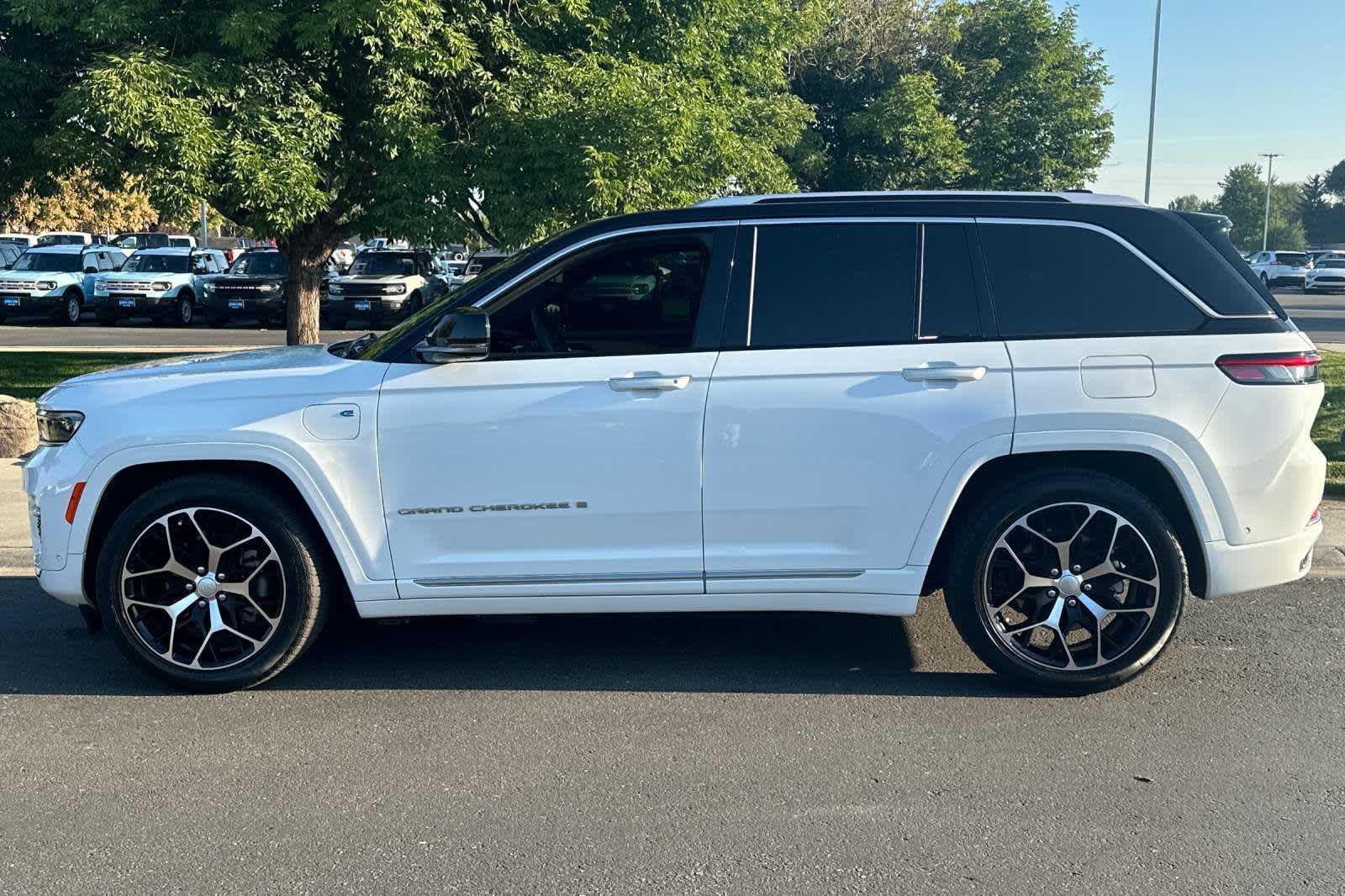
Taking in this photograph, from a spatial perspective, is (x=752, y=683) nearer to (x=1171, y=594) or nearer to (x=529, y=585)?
(x=529, y=585)

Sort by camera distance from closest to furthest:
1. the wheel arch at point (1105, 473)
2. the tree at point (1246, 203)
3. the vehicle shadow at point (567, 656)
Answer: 1. the wheel arch at point (1105, 473)
2. the vehicle shadow at point (567, 656)
3. the tree at point (1246, 203)

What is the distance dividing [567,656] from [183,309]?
2678 centimetres

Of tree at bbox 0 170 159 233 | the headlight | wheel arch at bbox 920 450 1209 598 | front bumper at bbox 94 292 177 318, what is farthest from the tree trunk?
tree at bbox 0 170 159 233

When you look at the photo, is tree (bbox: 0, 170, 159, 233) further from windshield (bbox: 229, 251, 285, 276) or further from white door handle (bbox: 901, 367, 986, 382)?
white door handle (bbox: 901, 367, 986, 382)

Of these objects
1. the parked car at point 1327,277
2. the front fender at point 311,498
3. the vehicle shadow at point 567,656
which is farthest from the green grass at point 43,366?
the parked car at point 1327,277

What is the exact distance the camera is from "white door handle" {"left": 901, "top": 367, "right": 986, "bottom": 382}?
5043 mm

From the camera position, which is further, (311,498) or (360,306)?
(360,306)

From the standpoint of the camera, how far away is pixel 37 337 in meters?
24.7

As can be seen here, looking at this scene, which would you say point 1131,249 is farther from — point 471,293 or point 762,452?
point 471,293

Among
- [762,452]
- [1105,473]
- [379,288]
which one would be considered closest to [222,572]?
[762,452]

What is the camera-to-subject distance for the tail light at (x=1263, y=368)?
5035 millimetres

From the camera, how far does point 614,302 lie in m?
5.31

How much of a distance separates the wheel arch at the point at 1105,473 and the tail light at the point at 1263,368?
449 mm

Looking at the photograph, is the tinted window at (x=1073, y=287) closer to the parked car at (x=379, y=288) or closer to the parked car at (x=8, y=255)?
the parked car at (x=379, y=288)
